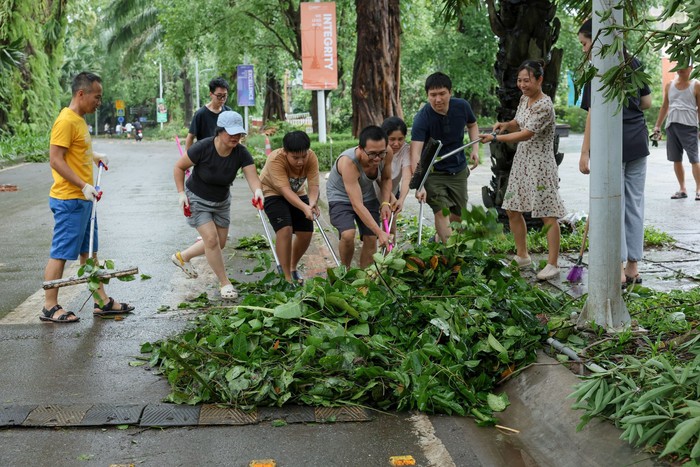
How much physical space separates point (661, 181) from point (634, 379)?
1153 cm

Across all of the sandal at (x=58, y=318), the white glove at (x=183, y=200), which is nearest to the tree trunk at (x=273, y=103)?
the white glove at (x=183, y=200)

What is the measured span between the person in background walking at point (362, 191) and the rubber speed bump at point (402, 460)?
8.64 ft

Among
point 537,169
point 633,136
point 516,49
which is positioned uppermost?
point 516,49

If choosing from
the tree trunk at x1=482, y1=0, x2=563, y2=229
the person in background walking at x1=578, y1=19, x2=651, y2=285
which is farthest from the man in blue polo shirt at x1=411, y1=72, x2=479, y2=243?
the person in background walking at x1=578, y1=19, x2=651, y2=285

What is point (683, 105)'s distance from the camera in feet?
37.7

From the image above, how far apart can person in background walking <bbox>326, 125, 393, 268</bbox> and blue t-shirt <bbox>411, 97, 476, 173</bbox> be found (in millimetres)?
789

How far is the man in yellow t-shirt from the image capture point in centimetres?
658

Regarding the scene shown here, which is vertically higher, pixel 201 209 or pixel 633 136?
pixel 633 136

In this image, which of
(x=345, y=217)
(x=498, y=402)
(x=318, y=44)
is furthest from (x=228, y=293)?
(x=318, y=44)

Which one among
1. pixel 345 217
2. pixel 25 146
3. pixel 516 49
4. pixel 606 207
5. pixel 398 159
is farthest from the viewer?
pixel 25 146

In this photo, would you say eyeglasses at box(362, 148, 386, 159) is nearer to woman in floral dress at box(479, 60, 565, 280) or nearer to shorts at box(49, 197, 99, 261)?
woman in floral dress at box(479, 60, 565, 280)

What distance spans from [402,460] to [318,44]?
51.8ft

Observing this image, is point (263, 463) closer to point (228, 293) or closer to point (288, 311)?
point (288, 311)

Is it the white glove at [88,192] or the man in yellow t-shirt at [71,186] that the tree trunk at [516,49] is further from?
the white glove at [88,192]
